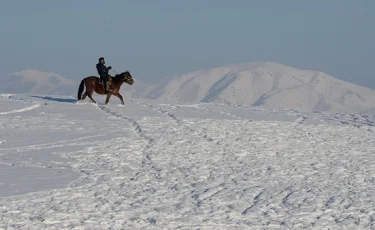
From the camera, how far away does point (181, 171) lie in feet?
50.8

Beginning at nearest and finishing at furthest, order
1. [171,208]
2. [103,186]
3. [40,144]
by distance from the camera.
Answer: [171,208] → [103,186] → [40,144]

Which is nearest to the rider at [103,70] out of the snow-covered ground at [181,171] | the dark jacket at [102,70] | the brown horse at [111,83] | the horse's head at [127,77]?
the dark jacket at [102,70]

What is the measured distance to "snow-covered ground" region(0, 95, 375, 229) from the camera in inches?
457

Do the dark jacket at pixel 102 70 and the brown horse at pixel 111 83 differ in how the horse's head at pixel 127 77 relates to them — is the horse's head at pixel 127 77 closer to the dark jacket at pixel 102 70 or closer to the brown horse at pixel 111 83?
the brown horse at pixel 111 83

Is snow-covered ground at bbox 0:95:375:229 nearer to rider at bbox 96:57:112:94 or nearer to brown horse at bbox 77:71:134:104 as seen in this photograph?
brown horse at bbox 77:71:134:104

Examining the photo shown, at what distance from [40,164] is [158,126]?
23.8ft

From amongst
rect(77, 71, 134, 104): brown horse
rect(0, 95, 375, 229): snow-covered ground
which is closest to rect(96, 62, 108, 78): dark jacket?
rect(77, 71, 134, 104): brown horse

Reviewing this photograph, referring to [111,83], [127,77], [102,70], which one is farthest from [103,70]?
[127,77]

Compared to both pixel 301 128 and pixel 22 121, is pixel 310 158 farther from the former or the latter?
pixel 22 121

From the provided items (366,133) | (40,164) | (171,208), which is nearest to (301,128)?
(366,133)

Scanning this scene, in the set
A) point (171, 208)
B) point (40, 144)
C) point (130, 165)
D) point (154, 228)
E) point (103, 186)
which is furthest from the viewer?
point (40, 144)

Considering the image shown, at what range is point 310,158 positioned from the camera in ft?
57.3

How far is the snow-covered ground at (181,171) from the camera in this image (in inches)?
457

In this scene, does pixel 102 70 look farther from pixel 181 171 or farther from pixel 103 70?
pixel 181 171
